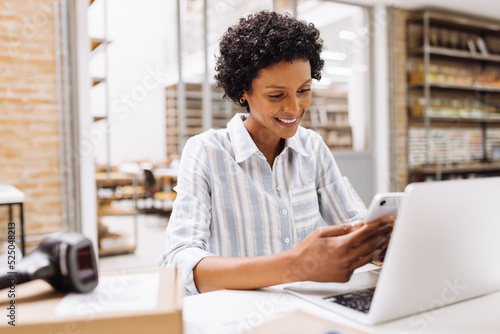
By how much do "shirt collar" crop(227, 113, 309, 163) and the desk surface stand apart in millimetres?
473

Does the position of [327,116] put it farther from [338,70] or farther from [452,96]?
[452,96]

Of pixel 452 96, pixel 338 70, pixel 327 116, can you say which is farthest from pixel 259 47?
pixel 452 96

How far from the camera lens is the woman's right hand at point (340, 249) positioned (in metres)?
0.75

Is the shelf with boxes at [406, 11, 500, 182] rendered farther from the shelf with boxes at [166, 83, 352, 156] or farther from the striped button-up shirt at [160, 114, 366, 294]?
the striped button-up shirt at [160, 114, 366, 294]

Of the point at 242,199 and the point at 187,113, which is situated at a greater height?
the point at 187,113

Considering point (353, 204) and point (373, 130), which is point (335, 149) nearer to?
point (373, 130)

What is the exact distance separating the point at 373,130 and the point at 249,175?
13.4 feet

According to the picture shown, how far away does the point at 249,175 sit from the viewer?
124cm

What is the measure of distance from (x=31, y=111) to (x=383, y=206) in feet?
10.5

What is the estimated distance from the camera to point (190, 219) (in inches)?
42.0

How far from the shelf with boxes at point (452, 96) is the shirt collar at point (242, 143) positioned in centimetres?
410

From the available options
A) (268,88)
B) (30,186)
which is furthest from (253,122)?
(30,186)

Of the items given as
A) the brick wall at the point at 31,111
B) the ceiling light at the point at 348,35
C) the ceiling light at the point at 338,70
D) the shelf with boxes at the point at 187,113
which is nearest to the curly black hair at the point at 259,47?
the brick wall at the point at 31,111

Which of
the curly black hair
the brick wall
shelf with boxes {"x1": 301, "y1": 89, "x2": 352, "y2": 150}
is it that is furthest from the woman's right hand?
shelf with boxes {"x1": 301, "y1": 89, "x2": 352, "y2": 150}
